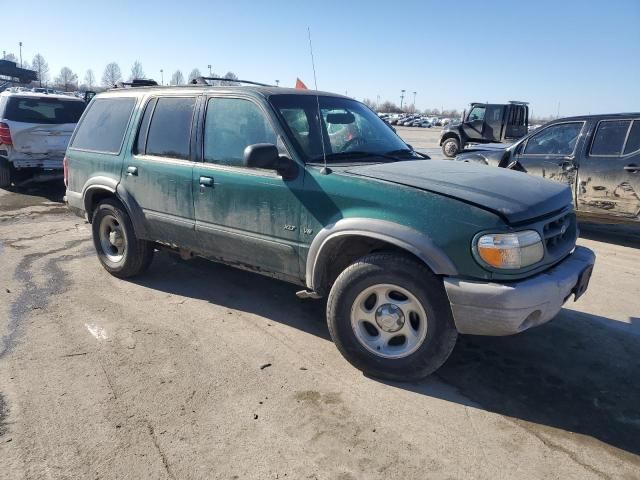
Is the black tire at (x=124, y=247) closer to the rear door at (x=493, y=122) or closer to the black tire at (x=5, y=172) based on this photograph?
the black tire at (x=5, y=172)

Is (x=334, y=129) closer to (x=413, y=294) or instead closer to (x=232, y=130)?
(x=232, y=130)

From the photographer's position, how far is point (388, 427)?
287 cm

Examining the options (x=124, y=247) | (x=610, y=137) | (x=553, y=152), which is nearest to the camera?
(x=124, y=247)

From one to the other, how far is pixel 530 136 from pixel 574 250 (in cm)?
452

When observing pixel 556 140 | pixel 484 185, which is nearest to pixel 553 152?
pixel 556 140

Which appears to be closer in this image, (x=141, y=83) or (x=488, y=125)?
(x=141, y=83)

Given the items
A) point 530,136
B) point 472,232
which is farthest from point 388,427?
point 530,136

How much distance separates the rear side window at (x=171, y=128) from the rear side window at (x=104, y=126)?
0.47 m

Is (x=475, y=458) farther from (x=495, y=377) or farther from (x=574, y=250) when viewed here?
(x=574, y=250)

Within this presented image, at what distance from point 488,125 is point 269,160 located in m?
19.1

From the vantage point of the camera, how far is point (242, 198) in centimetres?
392

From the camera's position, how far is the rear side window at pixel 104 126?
5.01 metres

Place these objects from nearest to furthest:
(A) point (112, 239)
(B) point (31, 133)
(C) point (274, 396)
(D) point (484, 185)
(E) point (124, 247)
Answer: (C) point (274, 396), (D) point (484, 185), (E) point (124, 247), (A) point (112, 239), (B) point (31, 133)

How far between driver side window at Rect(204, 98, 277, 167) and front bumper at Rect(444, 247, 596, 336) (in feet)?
5.90
